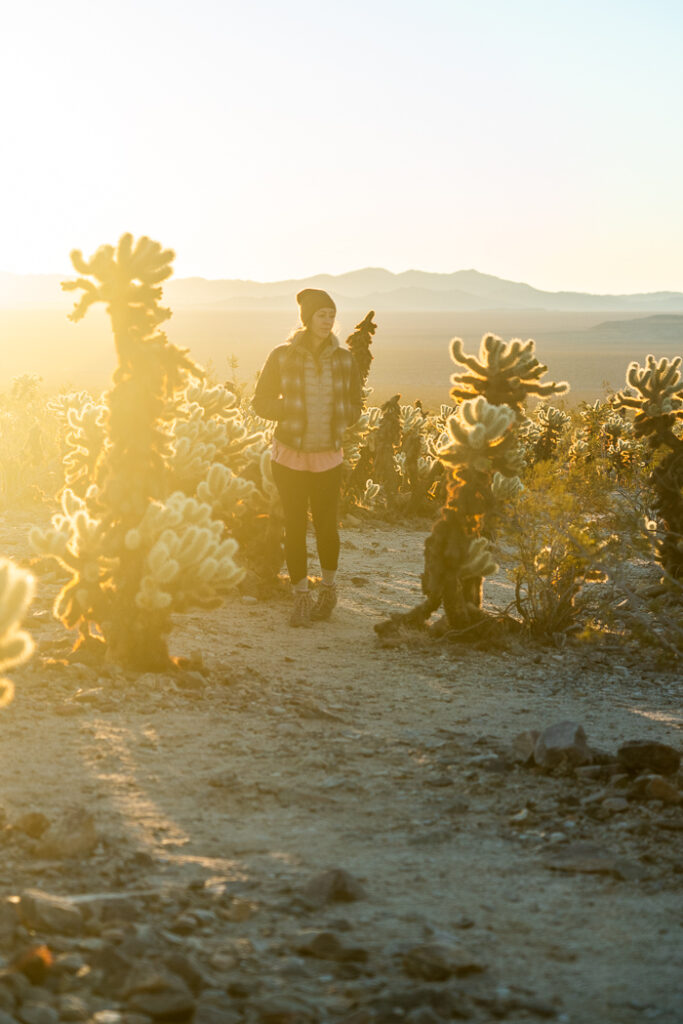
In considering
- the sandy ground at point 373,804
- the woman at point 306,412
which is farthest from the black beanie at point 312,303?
the sandy ground at point 373,804

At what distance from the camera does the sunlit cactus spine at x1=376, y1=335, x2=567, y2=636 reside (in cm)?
732

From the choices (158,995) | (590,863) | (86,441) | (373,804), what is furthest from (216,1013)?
(86,441)

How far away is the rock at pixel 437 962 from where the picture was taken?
122 inches

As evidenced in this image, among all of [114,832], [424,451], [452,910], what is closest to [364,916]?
[452,910]

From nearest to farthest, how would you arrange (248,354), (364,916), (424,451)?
(364,916)
(424,451)
(248,354)

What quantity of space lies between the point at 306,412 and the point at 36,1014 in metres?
5.32

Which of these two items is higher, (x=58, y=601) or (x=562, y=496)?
(x=562, y=496)

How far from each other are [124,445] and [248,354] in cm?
6102

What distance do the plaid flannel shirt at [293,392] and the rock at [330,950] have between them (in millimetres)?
4745

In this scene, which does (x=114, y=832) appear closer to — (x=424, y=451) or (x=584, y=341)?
(x=424, y=451)

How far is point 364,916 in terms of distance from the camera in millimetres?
3512

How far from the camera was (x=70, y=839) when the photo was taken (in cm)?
387

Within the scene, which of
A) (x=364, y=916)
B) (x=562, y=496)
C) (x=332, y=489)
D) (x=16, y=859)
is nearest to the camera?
(x=364, y=916)

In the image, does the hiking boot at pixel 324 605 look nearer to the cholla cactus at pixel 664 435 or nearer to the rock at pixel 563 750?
the cholla cactus at pixel 664 435
